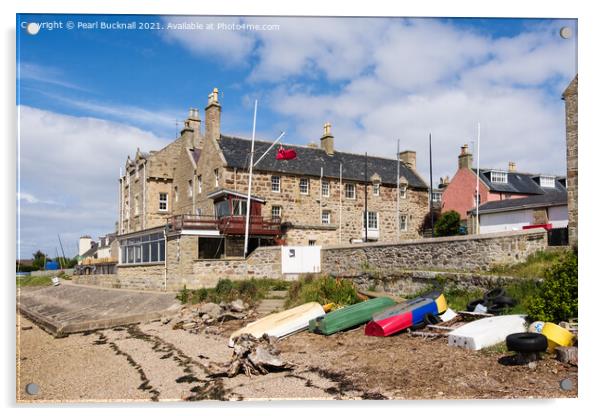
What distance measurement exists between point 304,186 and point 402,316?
1499 cm

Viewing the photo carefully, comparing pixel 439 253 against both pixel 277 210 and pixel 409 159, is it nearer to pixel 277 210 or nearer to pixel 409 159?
pixel 277 210

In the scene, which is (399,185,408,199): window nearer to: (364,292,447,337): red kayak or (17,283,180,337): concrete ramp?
(17,283,180,337): concrete ramp

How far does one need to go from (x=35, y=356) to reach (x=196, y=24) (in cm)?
523

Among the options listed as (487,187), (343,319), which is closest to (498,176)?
(487,187)

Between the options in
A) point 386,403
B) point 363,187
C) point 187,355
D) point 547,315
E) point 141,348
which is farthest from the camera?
point 363,187

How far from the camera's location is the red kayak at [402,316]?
29.9 ft

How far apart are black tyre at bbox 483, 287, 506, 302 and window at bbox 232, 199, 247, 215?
12.3m

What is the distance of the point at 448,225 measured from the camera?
2458 centimetres

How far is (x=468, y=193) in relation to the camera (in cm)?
2759

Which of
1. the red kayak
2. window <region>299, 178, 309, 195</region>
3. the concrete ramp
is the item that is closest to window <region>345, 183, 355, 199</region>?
window <region>299, 178, 309, 195</region>

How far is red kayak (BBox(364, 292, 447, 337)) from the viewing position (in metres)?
9.10

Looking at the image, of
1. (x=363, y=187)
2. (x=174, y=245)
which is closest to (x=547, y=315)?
(x=174, y=245)
